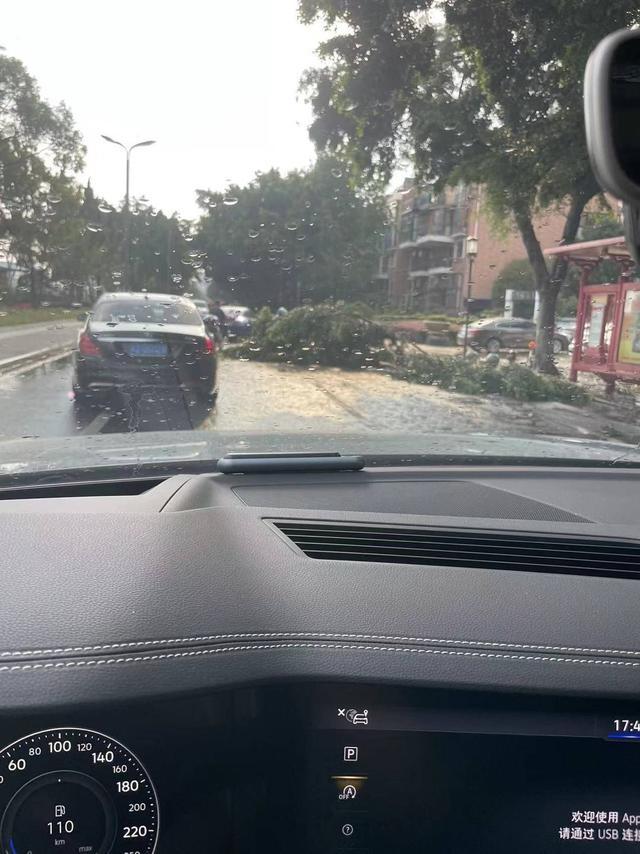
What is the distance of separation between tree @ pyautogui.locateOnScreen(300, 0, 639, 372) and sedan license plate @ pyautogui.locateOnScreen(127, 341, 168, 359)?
245 cm

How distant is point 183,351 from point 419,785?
642 centimetres

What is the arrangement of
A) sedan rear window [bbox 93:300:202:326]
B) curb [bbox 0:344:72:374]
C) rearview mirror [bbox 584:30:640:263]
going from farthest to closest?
curb [bbox 0:344:72:374], sedan rear window [bbox 93:300:202:326], rearview mirror [bbox 584:30:640:263]

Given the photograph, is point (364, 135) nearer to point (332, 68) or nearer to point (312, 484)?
point (332, 68)

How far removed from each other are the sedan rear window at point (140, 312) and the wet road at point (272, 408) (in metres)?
0.77

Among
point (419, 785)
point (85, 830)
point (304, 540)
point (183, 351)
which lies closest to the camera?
point (85, 830)

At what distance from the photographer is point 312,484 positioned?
322cm

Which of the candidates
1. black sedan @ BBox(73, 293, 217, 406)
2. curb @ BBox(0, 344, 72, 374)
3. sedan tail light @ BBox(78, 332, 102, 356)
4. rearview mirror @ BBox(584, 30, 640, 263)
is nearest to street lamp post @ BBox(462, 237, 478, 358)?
black sedan @ BBox(73, 293, 217, 406)

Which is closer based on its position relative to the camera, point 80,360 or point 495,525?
point 495,525

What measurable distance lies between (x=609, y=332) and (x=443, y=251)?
3.22m

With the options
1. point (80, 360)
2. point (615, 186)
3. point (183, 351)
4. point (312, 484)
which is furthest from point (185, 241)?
point (615, 186)

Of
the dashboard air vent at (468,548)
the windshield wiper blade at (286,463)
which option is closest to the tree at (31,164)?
the windshield wiper blade at (286,463)

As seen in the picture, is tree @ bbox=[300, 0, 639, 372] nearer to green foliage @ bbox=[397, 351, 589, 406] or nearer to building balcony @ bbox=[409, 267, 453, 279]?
green foliage @ bbox=[397, 351, 589, 406]

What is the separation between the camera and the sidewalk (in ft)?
35.6

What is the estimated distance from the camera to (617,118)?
1717mm
